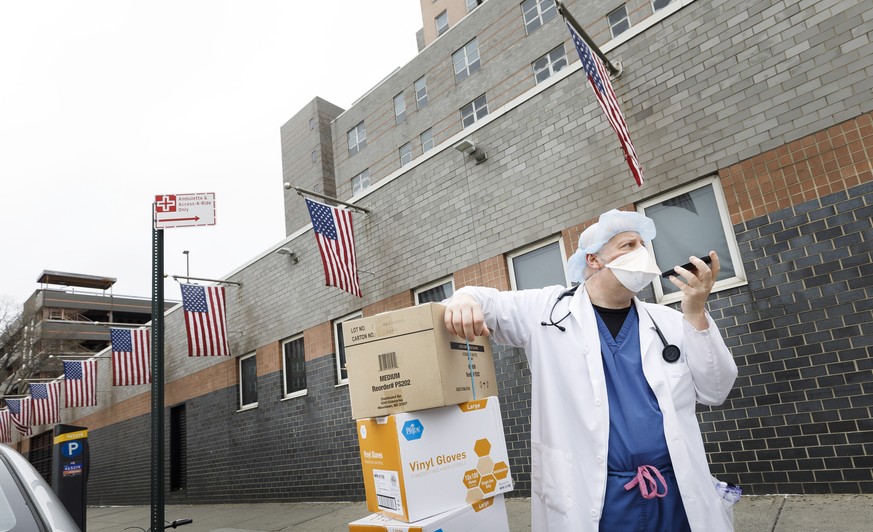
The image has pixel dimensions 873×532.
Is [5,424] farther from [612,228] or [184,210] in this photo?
[612,228]

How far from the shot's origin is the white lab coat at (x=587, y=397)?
81.0 inches

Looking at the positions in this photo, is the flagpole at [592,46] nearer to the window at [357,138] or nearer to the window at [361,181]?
the window at [361,181]

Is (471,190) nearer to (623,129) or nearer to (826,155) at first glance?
(623,129)

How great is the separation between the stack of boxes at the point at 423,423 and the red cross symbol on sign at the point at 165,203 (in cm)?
398

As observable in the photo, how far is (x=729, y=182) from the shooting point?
573 centimetres

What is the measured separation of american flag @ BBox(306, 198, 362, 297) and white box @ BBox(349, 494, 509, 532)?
19.8 ft

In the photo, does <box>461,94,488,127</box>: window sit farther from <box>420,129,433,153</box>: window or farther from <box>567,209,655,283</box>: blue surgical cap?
<box>567,209,655,283</box>: blue surgical cap

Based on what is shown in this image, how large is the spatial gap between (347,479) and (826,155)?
26.7 ft

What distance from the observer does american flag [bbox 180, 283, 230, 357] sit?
11.3 metres

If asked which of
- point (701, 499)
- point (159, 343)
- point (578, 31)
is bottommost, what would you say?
point (701, 499)

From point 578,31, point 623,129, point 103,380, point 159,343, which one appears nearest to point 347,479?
point 159,343

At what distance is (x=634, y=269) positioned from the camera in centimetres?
233

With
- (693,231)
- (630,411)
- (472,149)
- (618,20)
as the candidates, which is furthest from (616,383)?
(618,20)

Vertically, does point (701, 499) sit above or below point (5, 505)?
below
